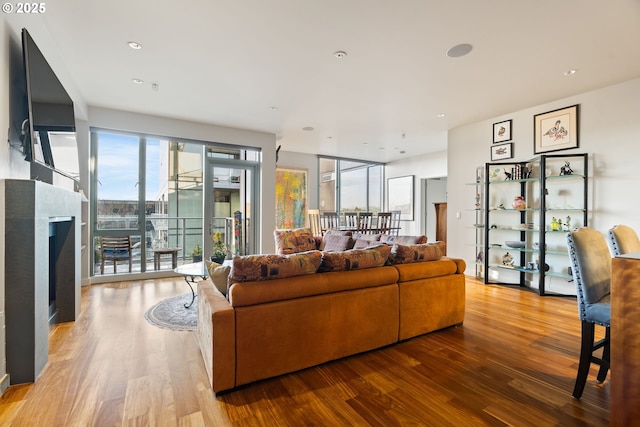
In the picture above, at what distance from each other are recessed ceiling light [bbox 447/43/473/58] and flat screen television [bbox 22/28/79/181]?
3.50m

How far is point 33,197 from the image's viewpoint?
2086 millimetres

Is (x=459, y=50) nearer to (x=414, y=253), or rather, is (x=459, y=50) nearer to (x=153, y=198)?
(x=414, y=253)

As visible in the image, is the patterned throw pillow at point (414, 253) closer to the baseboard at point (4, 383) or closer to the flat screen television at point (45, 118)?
the baseboard at point (4, 383)

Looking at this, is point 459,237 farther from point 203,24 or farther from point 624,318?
point 203,24

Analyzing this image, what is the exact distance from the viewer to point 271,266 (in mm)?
2072

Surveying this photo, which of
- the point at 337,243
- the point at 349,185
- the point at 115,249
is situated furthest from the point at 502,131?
the point at 115,249

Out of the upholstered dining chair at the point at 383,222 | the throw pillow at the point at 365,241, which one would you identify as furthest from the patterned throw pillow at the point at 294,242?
the upholstered dining chair at the point at 383,222

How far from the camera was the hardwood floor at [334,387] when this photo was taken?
5.52 feet

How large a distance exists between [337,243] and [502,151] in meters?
3.07

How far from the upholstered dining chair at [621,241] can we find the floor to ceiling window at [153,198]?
16.0 feet

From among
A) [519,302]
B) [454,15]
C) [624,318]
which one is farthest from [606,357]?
[454,15]

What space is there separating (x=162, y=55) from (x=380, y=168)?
710 centimetres

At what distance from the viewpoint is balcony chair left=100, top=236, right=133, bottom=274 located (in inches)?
195

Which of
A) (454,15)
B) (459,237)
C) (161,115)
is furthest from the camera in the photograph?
(459,237)
